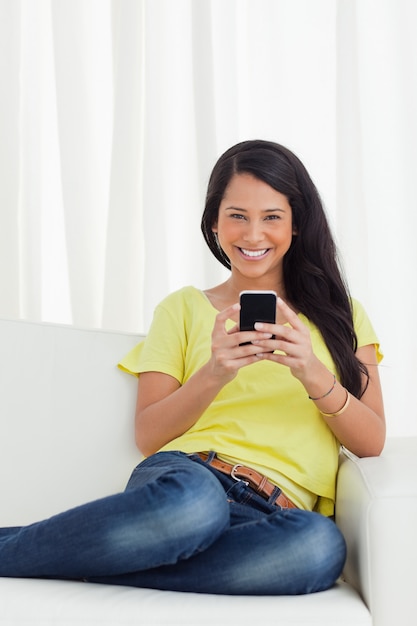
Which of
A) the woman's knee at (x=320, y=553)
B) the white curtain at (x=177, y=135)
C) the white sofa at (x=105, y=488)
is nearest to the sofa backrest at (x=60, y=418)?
the white sofa at (x=105, y=488)

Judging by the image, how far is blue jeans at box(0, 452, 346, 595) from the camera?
48.4 inches

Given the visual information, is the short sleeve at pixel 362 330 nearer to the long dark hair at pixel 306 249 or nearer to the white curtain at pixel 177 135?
the long dark hair at pixel 306 249

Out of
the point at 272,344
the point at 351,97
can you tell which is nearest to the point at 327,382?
the point at 272,344

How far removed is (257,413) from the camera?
1.59m

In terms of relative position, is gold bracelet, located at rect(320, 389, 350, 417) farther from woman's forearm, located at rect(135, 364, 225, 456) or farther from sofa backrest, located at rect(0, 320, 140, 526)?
sofa backrest, located at rect(0, 320, 140, 526)

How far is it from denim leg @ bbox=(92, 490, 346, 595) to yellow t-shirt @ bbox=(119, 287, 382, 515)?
0.76ft

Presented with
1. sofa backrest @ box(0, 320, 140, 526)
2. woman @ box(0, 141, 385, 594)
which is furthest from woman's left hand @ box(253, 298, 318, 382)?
sofa backrest @ box(0, 320, 140, 526)

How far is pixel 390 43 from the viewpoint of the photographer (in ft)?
7.39

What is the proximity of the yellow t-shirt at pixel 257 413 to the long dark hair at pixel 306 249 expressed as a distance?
0.09 ft

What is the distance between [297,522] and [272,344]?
300 millimetres

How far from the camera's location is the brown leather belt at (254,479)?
1479 millimetres

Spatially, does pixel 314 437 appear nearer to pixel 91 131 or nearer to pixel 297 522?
pixel 297 522

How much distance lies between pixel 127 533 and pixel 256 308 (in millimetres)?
433

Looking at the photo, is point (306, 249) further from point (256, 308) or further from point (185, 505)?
point (185, 505)
